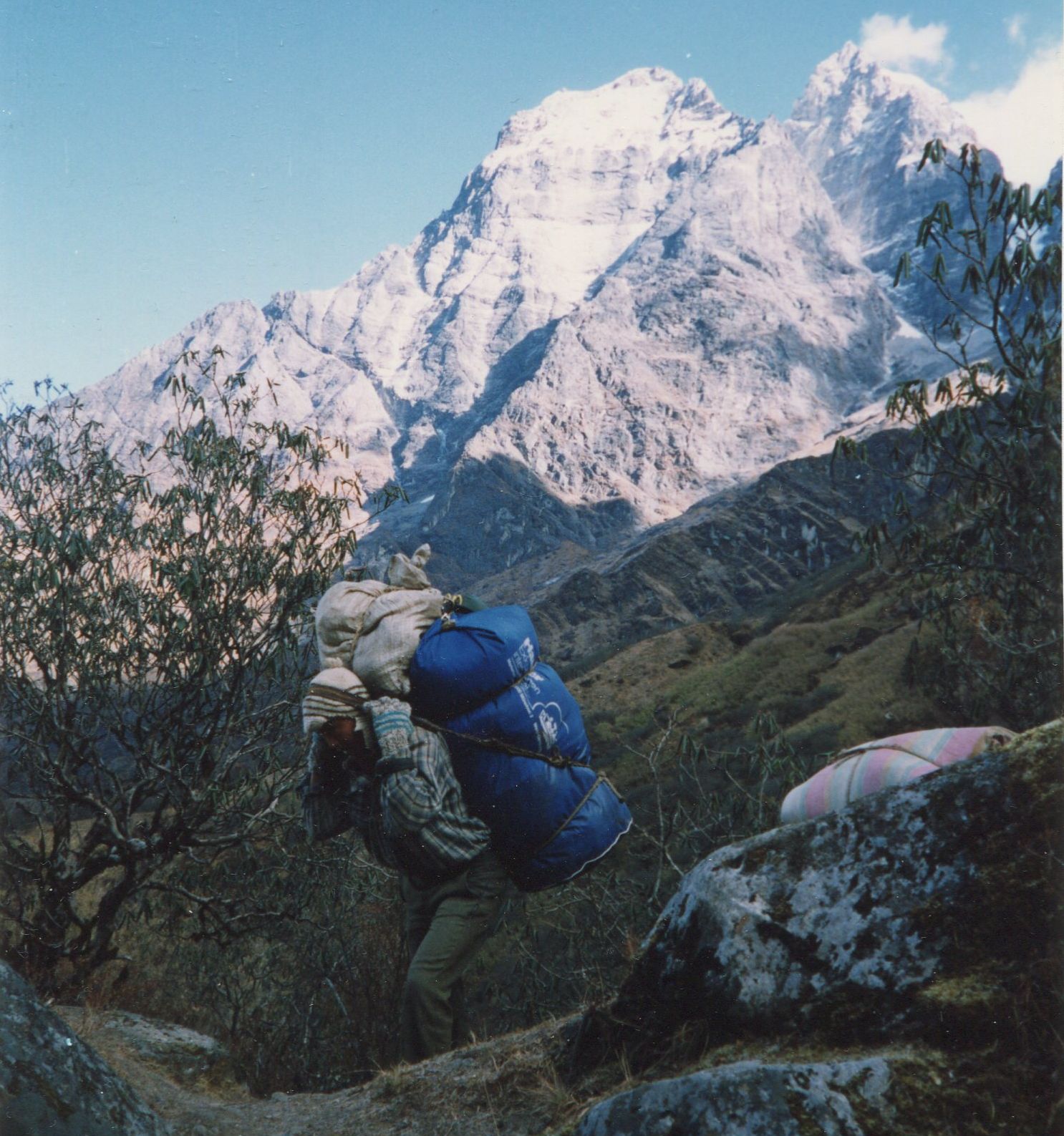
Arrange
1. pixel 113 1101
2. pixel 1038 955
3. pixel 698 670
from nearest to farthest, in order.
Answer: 1. pixel 1038 955
2. pixel 113 1101
3. pixel 698 670

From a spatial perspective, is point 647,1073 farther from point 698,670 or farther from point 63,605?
point 698,670

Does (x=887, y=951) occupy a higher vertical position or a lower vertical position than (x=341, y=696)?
lower

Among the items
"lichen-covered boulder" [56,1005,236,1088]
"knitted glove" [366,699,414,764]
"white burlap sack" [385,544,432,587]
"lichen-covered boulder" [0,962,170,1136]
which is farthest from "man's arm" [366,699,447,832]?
"lichen-covered boulder" [56,1005,236,1088]

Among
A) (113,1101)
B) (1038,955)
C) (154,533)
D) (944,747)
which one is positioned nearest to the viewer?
(1038,955)

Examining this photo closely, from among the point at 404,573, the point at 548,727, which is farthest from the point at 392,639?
the point at 548,727

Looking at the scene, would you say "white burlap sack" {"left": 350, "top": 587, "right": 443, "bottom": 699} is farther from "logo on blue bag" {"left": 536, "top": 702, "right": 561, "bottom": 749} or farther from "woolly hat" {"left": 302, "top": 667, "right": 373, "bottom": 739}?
"logo on blue bag" {"left": 536, "top": 702, "right": 561, "bottom": 749}

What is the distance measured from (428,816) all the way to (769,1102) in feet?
4.54

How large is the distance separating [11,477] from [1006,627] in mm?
9019

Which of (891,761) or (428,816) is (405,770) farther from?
(891,761)

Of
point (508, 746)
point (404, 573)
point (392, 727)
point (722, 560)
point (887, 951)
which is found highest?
point (722, 560)

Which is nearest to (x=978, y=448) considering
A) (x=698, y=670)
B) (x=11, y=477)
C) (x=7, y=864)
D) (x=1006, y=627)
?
(x=1006, y=627)

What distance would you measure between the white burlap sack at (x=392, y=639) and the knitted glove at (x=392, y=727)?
0.11 metres

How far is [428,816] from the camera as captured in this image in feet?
9.64

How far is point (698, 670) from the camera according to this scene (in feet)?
124
